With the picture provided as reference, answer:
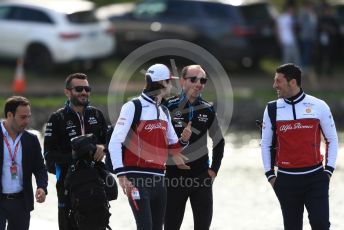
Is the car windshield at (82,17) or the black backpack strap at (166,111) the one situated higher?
the car windshield at (82,17)

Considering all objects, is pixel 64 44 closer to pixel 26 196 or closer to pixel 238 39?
pixel 238 39

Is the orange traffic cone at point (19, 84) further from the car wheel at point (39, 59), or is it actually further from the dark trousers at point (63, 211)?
the dark trousers at point (63, 211)

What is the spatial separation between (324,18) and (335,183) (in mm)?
10999

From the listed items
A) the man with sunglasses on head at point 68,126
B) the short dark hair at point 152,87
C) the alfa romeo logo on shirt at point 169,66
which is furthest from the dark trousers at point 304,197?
the alfa romeo logo on shirt at point 169,66

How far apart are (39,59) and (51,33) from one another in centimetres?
87

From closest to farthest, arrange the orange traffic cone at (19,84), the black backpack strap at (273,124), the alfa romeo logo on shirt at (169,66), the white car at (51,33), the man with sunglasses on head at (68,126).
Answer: the black backpack strap at (273,124), the man with sunglasses on head at (68,126), the alfa romeo logo on shirt at (169,66), the orange traffic cone at (19,84), the white car at (51,33)

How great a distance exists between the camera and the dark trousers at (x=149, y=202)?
31.8ft

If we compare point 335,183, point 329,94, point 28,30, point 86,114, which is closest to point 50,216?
point 86,114

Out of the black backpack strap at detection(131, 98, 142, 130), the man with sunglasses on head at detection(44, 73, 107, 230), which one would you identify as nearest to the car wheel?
the man with sunglasses on head at detection(44, 73, 107, 230)

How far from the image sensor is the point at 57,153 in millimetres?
10625

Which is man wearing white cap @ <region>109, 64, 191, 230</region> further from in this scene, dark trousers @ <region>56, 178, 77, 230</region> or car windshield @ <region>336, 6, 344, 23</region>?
car windshield @ <region>336, 6, 344, 23</region>

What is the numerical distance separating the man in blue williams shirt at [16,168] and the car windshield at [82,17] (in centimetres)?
1615

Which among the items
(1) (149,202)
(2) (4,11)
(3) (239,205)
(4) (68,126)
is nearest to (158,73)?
(1) (149,202)

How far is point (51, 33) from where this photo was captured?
86.1 feet
